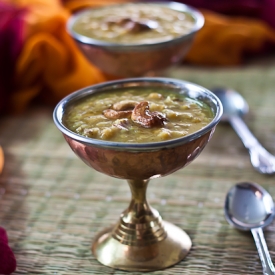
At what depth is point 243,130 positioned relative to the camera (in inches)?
68.0

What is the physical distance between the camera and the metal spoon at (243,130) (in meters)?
1.51

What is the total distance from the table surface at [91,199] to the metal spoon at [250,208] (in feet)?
0.07

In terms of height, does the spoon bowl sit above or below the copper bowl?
below

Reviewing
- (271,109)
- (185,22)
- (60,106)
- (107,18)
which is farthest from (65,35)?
(60,106)

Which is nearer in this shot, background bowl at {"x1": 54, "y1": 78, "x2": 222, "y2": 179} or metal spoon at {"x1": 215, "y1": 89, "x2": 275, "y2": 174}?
background bowl at {"x1": 54, "y1": 78, "x2": 222, "y2": 179}

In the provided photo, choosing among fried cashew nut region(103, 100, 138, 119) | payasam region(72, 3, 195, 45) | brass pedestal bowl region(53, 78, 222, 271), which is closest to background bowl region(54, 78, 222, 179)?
brass pedestal bowl region(53, 78, 222, 271)

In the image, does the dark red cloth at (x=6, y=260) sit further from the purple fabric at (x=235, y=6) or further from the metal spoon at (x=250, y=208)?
the purple fabric at (x=235, y=6)

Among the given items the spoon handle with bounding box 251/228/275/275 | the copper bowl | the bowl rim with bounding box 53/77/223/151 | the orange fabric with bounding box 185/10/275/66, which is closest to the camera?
the bowl rim with bounding box 53/77/223/151

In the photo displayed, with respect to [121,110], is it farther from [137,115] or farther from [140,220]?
[140,220]

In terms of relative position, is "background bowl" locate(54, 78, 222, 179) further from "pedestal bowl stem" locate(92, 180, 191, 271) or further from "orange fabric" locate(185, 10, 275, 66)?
"orange fabric" locate(185, 10, 275, 66)

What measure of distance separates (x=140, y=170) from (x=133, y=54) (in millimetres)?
752

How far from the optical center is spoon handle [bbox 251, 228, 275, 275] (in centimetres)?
106

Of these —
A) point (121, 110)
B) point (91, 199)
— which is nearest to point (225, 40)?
point (91, 199)

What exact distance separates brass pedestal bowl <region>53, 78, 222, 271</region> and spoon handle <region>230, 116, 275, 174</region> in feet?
1.25
